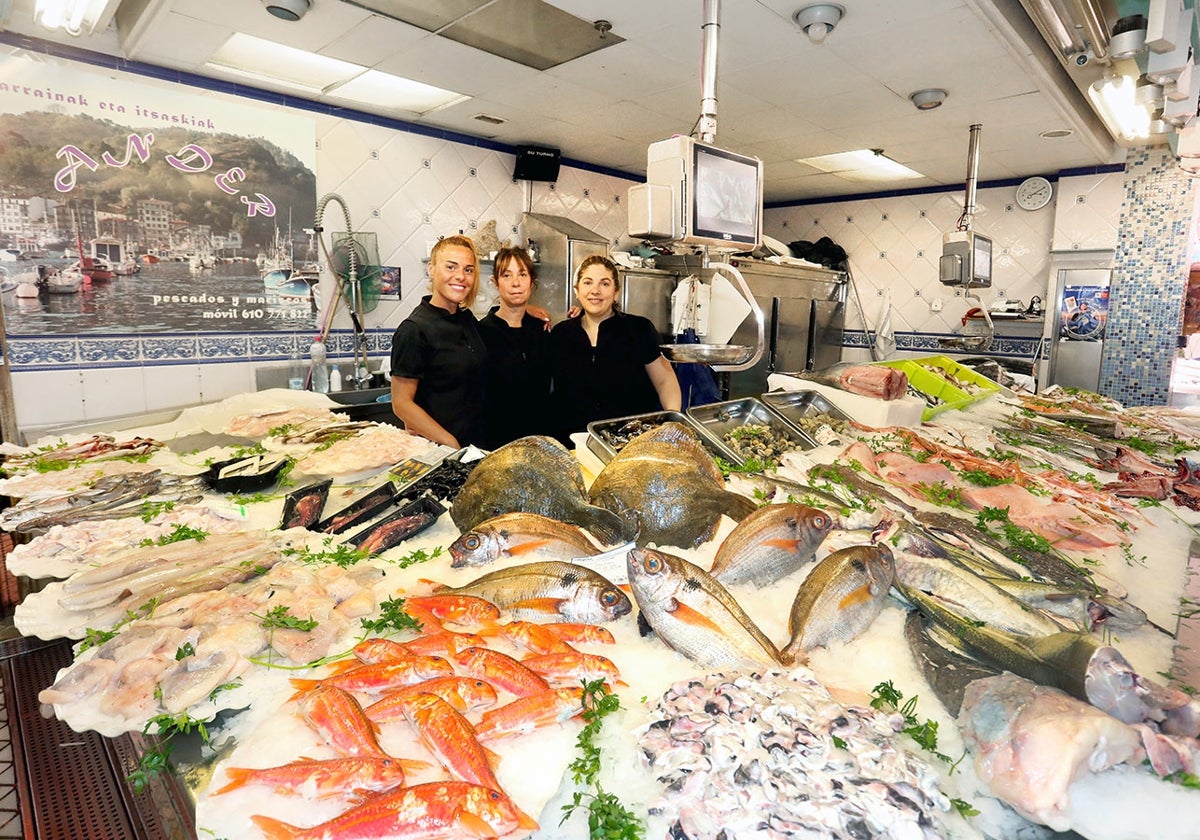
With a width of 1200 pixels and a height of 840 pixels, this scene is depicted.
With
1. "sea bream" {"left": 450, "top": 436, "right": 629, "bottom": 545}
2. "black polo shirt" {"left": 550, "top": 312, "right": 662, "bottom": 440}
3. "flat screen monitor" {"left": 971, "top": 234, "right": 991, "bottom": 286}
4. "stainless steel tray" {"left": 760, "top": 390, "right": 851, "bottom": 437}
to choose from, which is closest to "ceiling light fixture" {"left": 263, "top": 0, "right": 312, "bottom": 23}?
"black polo shirt" {"left": 550, "top": 312, "right": 662, "bottom": 440}

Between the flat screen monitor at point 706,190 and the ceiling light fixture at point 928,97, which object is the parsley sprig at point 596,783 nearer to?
the flat screen monitor at point 706,190

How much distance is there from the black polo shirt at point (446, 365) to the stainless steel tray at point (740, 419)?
1344 mm

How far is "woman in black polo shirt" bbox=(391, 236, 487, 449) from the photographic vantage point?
3.64m

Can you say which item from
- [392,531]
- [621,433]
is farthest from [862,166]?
[392,531]

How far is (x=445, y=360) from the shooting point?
3.73 m

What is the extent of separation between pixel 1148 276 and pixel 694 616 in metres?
8.57

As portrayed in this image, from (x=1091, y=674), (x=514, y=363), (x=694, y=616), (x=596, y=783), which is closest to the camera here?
(x=596, y=783)

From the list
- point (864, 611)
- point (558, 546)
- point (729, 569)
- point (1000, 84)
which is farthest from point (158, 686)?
point (1000, 84)

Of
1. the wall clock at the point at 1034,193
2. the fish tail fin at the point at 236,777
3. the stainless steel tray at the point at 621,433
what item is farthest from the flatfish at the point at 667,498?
the wall clock at the point at 1034,193

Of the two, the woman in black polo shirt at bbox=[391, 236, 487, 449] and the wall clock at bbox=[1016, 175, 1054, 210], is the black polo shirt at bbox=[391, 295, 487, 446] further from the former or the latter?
the wall clock at bbox=[1016, 175, 1054, 210]

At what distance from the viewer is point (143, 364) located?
4859 millimetres

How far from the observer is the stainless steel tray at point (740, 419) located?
10.5 feet

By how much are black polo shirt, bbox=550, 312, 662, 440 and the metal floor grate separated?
2.80m

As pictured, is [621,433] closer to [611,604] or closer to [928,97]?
[611,604]
